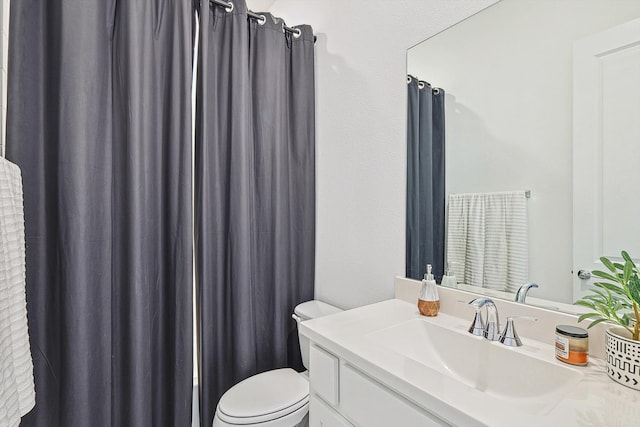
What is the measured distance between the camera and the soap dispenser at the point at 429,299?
1.06 metres

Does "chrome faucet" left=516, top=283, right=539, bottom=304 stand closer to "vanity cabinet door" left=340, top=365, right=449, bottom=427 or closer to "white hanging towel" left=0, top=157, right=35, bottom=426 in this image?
"vanity cabinet door" left=340, top=365, right=449, bottom=427

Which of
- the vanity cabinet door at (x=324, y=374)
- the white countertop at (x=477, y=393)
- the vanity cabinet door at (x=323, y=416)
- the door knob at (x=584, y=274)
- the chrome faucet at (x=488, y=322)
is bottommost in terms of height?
the vanity cabinet door at (x=323, y=416)

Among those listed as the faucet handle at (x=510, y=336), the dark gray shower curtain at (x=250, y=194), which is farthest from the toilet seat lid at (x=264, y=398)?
the faucet handle at (x=510, y=336)

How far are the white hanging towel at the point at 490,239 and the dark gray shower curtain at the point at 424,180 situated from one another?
6cm

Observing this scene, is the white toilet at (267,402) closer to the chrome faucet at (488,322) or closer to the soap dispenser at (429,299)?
the soap dispenser at (429,299)

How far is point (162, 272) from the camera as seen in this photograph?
1.42 m

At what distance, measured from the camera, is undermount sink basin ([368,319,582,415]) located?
70 centimetres

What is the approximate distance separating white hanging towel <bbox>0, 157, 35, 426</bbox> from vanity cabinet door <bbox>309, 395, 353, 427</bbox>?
757 mm

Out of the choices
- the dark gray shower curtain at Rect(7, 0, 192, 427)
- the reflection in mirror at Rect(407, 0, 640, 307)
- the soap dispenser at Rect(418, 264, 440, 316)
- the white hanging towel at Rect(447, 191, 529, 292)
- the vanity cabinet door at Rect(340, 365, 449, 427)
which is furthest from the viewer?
the dark gray shower curtain at Rect(7, 0, 192, 427)

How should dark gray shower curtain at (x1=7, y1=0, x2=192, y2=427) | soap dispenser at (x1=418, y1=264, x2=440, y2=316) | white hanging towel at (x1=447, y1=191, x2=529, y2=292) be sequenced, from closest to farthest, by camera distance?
white hanging towel at (x1=447, y1=191, x2=529, y2=292), soap dispenser at (x1=418, y1=264, x2=440, y2=316), dark gray shower curtain at (x1=7, y1=0, x2=192, y2=427)

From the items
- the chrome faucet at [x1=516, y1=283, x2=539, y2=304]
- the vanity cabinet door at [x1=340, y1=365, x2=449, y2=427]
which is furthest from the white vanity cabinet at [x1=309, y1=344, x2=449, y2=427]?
the chrome faucet at [x1=516, y1=283, x2=539, y2=304]

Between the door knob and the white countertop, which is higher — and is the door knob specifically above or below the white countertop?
above

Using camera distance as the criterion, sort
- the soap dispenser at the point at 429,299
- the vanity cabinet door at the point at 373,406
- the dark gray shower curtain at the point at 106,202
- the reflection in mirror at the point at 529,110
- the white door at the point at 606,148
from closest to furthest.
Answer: the vanity cabinet door at the point at 373,406, the white door at the point at 606,148, the reflection in mirror at the point at 529,110, the soap dispenser at the point at 429,299, the dark gray shower curtain at the point at 106,202

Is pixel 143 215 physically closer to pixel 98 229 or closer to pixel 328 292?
pixel 98 229
